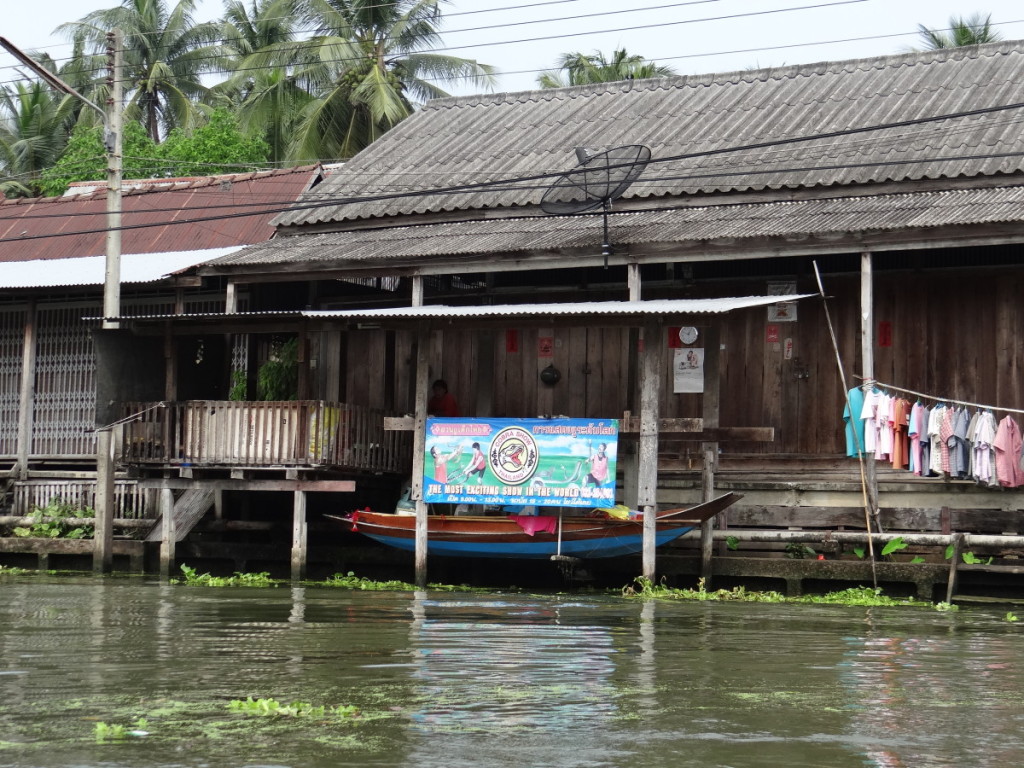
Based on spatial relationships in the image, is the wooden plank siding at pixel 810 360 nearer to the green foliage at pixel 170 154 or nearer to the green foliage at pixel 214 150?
the green foliage at pixel 170 154

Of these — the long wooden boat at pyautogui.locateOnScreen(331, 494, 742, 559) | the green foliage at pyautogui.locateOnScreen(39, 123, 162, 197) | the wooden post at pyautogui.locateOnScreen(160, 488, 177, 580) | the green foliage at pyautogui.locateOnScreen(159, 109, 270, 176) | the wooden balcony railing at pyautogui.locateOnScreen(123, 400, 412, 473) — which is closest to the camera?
the long wooden boat at pyautogui.locateOnScreen(331, 494, 742, 559)

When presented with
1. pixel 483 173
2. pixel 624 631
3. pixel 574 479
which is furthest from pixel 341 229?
pixel 624 631

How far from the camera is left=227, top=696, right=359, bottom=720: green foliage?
686 cm

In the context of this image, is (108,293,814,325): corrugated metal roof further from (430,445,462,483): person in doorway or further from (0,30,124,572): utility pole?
(430,445,462,483): person in doorway

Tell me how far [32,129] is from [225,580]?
28.0 metres

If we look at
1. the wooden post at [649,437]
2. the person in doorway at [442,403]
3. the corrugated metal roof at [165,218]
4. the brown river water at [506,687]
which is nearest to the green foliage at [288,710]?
the brown river water at [506,687]

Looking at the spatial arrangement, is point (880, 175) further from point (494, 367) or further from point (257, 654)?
point (257, 654)

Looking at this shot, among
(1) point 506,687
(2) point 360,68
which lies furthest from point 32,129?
(1) point 506,687

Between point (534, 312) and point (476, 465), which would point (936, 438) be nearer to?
point (534, 312)

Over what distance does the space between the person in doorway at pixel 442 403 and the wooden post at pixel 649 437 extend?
3281 mm

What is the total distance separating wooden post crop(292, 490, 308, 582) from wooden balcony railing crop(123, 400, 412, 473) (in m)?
0.54

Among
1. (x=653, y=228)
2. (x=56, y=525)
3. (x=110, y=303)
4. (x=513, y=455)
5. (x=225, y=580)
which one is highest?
(x=653, y=228)

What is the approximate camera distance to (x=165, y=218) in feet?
77.1

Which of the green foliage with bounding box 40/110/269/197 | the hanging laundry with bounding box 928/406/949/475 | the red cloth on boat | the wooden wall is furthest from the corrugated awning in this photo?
the green foliage with bounding box 40/110/269/197
